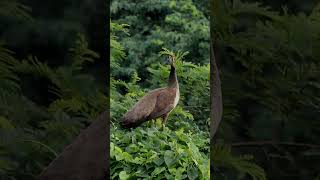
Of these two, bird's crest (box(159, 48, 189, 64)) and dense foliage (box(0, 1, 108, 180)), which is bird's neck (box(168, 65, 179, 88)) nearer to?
Answer: bird's crest (box(159, 48, 189, 64))

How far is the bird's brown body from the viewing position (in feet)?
10.3

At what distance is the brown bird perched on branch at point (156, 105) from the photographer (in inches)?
124

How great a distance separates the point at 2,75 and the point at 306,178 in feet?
5.06

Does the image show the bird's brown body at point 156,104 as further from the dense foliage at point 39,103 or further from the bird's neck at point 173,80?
the dense foliage at point 39,103

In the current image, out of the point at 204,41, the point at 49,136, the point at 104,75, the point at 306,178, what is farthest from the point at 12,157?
the point at 306,178

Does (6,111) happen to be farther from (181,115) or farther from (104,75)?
(181,115)

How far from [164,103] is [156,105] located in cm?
4

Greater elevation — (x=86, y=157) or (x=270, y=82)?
(x=270, y=82)

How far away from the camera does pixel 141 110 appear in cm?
317

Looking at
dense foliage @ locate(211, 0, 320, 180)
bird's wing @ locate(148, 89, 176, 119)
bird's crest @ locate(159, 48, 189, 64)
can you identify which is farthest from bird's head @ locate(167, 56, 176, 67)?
dense foliage @ locate(211, 0, 320, 180)

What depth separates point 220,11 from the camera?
10.7ft

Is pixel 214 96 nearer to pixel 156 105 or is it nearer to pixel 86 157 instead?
pixel 156 105

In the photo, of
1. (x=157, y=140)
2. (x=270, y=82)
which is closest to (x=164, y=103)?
(x=157, y=140)

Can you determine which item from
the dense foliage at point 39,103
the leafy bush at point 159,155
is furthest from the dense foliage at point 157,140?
the dense foliage at point 39,103
